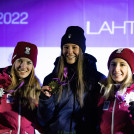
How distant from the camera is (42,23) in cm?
325

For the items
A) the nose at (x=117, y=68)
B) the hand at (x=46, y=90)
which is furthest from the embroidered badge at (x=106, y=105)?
the hand at (x=46, y=90)

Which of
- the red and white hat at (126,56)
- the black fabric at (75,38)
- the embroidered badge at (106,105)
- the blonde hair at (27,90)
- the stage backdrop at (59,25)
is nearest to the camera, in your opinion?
the embroidered badge at (106,105)

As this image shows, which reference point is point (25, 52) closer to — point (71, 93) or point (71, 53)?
point (71, 53)

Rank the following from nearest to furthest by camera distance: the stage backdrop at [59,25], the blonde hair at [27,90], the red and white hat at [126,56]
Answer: the red and white hat at [126,56]
the blonde hair at [27,90]
the stage backdrop at [59,25]

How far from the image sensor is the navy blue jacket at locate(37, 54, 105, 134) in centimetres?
244

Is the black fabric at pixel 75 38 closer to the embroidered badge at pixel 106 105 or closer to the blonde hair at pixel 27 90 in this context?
the blonde hair at pixel 27 90

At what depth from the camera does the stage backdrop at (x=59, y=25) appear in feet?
10.2

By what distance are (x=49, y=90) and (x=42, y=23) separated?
3.95ft

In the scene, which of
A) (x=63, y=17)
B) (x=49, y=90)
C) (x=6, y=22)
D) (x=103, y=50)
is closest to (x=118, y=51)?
(x=103, y=50)

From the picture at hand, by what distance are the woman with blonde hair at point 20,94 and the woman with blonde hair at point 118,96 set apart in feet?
Answer: 2.36

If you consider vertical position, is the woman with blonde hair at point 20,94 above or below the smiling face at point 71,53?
below

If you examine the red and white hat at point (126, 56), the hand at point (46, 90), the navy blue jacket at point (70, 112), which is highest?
the red and white hat at point (126, 56)

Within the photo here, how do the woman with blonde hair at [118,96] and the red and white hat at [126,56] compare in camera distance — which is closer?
A: the woman with blonde hair at [118,96]

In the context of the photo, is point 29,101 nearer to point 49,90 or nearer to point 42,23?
point 49,90
